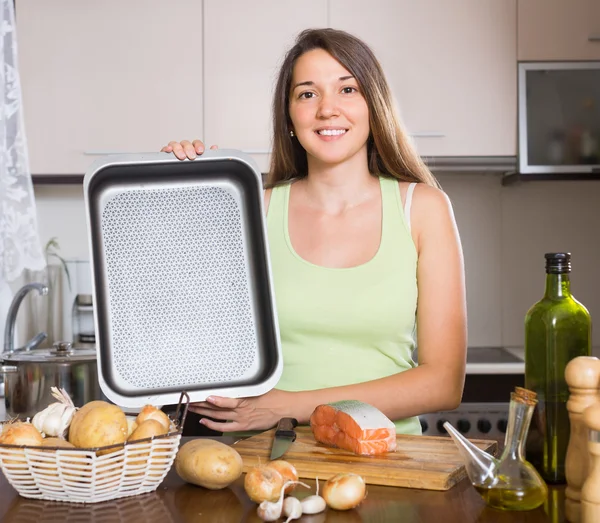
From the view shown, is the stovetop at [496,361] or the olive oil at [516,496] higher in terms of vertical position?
the olive oil at [516,496]

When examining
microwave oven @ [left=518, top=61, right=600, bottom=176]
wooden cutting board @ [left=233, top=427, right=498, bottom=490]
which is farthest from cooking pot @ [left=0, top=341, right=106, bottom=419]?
microwave oven @ [left=518, top=61, right=600, bottom=176]

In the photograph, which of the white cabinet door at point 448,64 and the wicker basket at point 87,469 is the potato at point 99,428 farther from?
the white cabinet door at point 448,64

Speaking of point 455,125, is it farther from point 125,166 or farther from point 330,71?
point 125,166

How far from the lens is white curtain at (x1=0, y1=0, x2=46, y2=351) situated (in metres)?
1.95

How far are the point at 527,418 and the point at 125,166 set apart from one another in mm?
700

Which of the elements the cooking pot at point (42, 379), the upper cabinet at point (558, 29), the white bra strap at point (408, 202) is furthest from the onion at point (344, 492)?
the upper cabinet at point (558, 29)

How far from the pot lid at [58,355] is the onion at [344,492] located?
3.35 feet

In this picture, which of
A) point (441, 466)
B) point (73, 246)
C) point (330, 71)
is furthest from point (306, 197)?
point (73, 246)

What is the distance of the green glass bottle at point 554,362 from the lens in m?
0.82

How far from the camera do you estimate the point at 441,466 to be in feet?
2.87

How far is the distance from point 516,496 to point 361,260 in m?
0.62

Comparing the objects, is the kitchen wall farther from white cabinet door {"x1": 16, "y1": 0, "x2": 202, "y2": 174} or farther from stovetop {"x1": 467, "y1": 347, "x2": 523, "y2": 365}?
white cabinet door {"x1": 16, "y1": 0, "x2": 202, "y2": 174}

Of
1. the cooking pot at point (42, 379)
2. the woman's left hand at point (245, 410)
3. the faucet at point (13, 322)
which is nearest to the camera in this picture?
the woman's left hand at point (245, 410)

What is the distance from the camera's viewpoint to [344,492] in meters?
0.77
